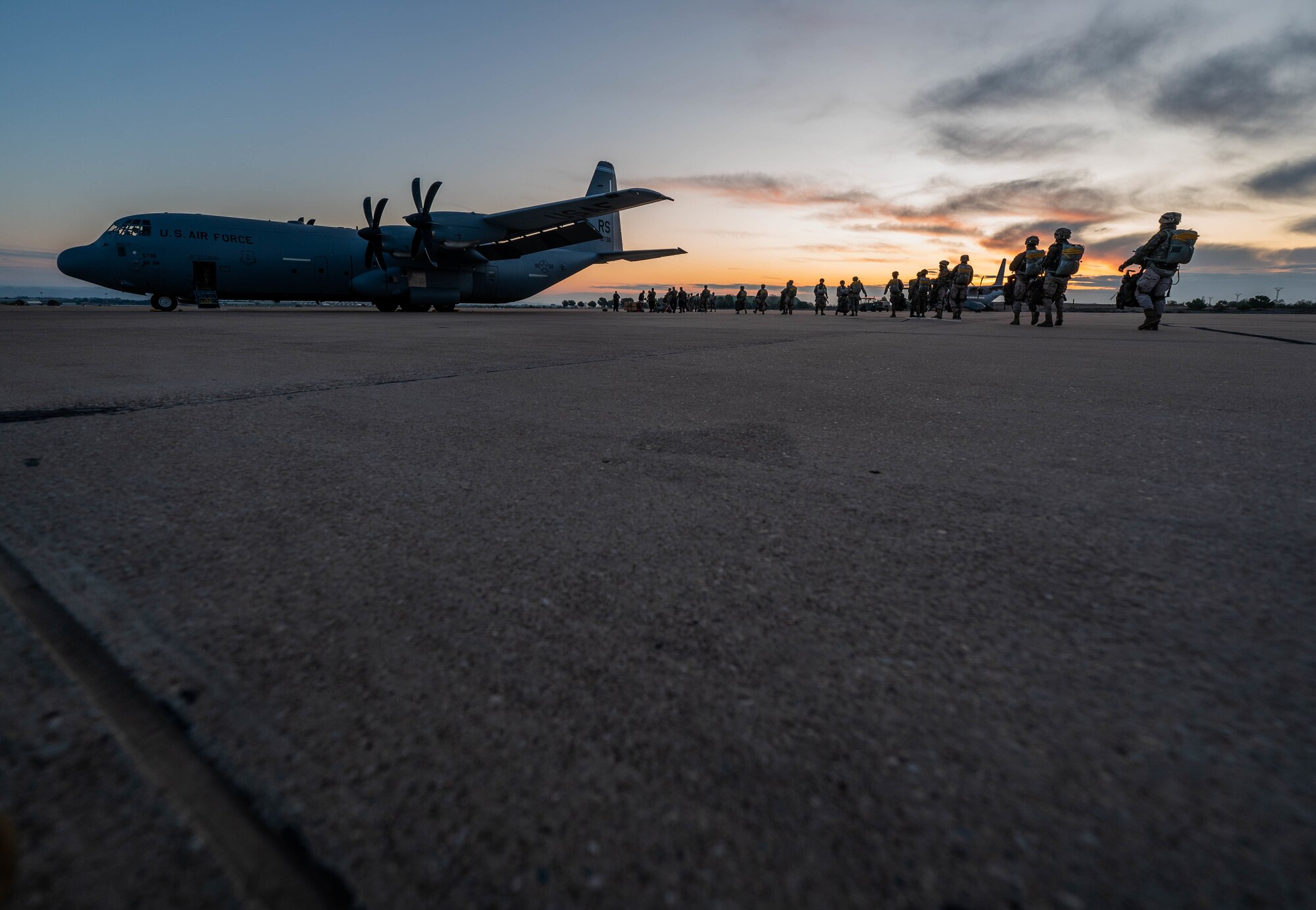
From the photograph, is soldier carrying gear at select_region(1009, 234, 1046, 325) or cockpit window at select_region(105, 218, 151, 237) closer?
soldier carrying gear at select_region(1009, 234, 1046, 325)

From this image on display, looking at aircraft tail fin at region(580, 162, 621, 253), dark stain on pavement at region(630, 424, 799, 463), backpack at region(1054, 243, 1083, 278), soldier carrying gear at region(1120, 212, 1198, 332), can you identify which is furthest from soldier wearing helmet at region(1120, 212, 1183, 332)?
aircraft tail fin at region(580, 162, 621, 253)

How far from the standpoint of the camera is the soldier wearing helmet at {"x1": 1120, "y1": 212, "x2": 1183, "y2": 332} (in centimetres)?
993

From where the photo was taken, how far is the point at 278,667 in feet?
2.99

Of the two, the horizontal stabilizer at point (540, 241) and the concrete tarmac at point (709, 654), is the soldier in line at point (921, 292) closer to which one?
the horizontal stabilizer at point (540, 241)

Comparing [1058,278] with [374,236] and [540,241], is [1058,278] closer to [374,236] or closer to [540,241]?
[540,241]

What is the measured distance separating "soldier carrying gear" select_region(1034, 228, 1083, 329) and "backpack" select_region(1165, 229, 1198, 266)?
205cm

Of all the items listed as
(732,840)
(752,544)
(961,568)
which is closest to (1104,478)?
(961,568)

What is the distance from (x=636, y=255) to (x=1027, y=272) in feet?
49.9

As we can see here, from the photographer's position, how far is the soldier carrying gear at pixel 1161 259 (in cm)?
977

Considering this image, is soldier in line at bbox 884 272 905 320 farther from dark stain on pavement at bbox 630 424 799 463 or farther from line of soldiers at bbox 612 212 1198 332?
dark stain on pavement at bbox 630 424 799 463

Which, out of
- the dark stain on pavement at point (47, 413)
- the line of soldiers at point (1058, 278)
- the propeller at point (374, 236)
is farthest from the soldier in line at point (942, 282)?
the dark stain on pavement at point (47, 413)

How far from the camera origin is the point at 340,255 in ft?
57.1

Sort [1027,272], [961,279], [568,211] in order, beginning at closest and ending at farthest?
[1027,272], [568,211], [961,279]

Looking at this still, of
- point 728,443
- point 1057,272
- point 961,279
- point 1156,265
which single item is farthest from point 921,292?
point 728,443
